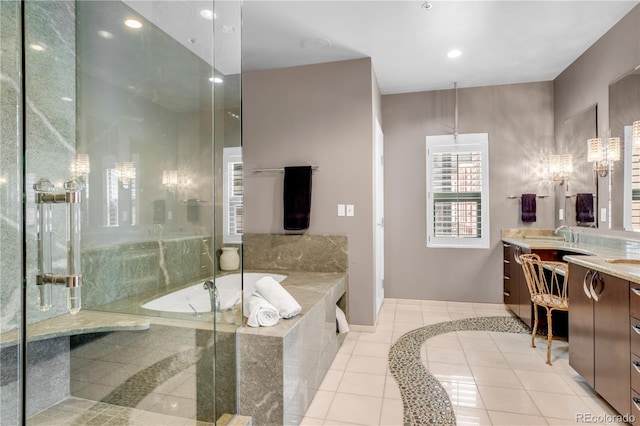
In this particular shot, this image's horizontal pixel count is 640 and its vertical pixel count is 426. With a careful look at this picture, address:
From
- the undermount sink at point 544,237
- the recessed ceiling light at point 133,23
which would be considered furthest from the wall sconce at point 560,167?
the recessed ceiling light at point 133,23

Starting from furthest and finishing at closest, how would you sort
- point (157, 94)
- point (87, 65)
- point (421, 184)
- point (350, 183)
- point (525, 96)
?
point (421, 184), point (525, 96), point (350, 183), point (157, 94), point (87, 65)

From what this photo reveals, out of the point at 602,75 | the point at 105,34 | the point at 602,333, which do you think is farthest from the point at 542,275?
the point at 105,34

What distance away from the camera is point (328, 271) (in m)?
3.54

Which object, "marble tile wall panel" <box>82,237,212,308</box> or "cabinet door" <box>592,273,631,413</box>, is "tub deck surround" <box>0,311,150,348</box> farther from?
"cabinet door" <box>592,273,631,413</box>

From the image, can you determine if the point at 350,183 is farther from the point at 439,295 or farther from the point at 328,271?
the point at 439,295

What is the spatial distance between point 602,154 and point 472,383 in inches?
95.0

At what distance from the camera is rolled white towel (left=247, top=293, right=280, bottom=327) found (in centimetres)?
188

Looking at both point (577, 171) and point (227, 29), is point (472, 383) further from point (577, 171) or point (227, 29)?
point (227, 29)

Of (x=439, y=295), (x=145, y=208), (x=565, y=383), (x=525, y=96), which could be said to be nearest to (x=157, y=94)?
(x=145, y=208)

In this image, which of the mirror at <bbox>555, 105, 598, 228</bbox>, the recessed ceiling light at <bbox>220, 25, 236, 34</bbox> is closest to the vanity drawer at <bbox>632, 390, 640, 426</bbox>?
the mirror at <bbox>555, 105, 598, 228</bbox>

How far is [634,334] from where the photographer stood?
1.78 metres

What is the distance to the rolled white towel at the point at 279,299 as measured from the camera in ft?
6.73

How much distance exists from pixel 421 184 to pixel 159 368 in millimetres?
3760

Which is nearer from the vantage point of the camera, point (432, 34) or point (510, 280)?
point (432, 34)
